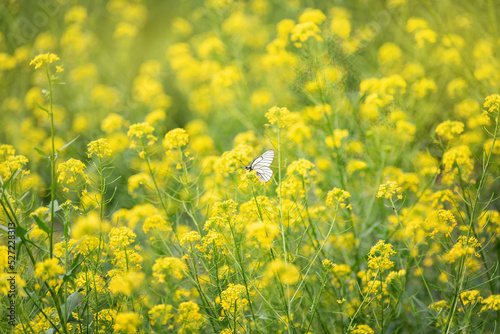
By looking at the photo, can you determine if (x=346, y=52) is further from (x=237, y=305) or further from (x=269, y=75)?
(x=237, y=305)

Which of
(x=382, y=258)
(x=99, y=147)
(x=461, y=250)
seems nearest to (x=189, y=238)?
(x=99, y=147)

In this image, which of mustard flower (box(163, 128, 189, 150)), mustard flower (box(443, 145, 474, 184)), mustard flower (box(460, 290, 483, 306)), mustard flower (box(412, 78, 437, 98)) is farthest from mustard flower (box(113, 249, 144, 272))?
mustard flower (box(412, 78, 437, 98))

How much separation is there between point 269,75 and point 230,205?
3.89m

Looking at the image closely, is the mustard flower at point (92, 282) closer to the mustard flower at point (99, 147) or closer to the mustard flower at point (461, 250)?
the mustard flower at point (99, 147)

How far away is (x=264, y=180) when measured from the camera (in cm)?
208

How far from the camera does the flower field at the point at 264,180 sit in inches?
78.7

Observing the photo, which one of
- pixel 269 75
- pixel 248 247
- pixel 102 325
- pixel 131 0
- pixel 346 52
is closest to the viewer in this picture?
pixel 102 325

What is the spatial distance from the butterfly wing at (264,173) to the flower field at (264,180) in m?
0.04

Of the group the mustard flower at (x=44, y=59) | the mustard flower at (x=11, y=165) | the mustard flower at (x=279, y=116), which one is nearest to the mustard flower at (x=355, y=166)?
the mustard flower at (x=279, y=116)

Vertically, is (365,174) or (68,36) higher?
(68,36)

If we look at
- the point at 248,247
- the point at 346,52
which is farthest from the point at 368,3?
the point at 248,247

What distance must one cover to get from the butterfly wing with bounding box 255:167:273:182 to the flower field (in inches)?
1.4

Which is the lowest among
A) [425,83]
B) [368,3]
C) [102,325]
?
[102,325]

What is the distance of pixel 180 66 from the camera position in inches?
236
